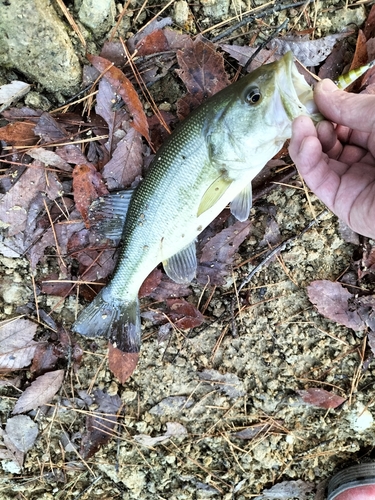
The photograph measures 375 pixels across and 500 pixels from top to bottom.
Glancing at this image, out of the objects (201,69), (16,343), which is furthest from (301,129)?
(16,343)

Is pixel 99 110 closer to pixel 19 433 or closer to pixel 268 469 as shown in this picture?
pixel 19 433

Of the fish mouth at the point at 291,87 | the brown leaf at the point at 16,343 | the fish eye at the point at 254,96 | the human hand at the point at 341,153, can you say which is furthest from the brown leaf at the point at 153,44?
the brown leaf at the point at 16,343

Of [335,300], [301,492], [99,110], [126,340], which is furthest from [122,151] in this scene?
[301,492]

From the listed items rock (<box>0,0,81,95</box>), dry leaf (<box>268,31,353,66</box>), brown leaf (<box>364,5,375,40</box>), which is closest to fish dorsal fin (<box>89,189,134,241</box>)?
rock (<box>0,0,81,95</box>)

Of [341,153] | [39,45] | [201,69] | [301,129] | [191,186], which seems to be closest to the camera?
[301,129]

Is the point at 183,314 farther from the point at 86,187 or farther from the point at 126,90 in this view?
the point at 126,90
